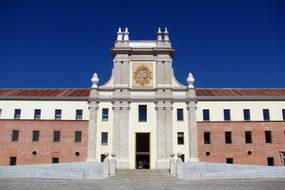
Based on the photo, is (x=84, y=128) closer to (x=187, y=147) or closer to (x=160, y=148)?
(x=160, y=148)

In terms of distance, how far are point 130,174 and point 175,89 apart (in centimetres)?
1310

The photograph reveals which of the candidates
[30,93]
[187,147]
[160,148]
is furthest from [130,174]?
[30,93]

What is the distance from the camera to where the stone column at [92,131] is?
4059cm

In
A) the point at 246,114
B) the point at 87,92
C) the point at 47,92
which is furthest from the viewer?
the point at 47,92

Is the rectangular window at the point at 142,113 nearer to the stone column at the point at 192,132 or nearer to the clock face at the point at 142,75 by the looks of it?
the clock face at the point at 142,75

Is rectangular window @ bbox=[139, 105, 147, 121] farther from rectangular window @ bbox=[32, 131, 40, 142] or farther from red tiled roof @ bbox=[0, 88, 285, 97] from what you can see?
rectangular window @ bbox=[32, 131, 40, 142]

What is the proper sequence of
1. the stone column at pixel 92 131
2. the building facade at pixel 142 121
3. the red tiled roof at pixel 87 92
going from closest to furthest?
the stone column at pixel 92 131 → the building facade at pixel 142 121 → the red tiled roof at pixel 87 92

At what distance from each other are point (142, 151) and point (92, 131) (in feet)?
22.3

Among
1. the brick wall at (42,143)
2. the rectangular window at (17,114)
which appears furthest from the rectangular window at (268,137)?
the rectangular window at (17,114)

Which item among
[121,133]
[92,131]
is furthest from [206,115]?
[92,131]

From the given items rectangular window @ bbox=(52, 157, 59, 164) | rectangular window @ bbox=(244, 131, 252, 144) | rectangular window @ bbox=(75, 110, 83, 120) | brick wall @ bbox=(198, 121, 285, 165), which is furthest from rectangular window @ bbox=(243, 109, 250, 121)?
rectangular window @ bbox=(52, 157, 59, 164)

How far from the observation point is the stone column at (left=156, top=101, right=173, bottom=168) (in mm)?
40000

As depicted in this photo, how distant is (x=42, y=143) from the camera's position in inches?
1635

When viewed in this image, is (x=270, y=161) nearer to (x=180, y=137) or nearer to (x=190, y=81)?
(x=180, y=137)
